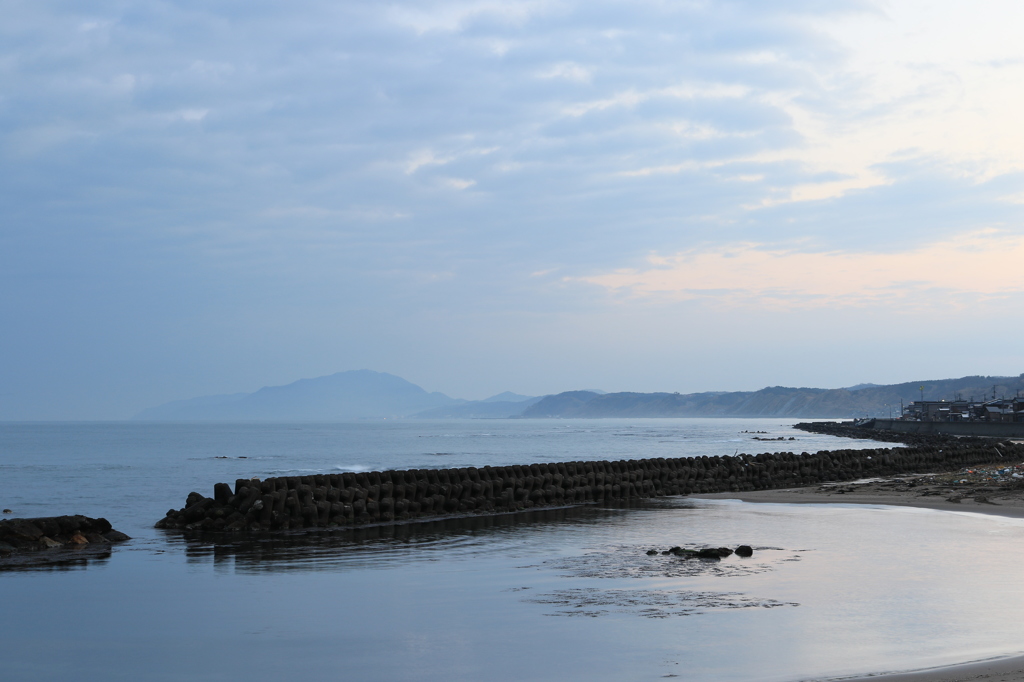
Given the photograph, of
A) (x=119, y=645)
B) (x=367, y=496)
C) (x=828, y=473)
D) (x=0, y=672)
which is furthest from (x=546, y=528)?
(x=828, y=473)

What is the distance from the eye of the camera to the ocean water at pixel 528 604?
7164 mm

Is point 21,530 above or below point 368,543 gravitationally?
above

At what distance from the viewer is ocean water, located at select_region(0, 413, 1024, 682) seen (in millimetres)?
7164

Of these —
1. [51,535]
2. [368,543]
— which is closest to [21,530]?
[51,535]

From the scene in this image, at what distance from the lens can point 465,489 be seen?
20797 millimetres

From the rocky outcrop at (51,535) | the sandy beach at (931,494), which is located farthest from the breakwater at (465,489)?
the rocky outcrop at (51,535)

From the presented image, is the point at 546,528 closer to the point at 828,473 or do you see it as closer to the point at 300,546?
the point at 300,546

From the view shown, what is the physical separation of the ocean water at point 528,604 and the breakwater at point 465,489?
1116 millimetres

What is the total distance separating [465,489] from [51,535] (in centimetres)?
900

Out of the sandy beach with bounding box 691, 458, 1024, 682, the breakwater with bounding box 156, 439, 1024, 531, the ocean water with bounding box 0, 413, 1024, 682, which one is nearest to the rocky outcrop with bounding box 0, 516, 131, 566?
the ocean water with bounding box 0, 413, 1024, 682

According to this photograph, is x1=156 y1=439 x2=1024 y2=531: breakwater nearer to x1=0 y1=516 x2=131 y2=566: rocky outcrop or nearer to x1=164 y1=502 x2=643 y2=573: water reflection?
x1=164 y1=502 x2=643 y2=573: water reflection

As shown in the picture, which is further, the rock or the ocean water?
the rock

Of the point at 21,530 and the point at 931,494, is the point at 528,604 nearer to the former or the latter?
the point at 21,530

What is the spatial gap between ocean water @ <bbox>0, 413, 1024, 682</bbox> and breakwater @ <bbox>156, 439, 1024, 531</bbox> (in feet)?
3.66
